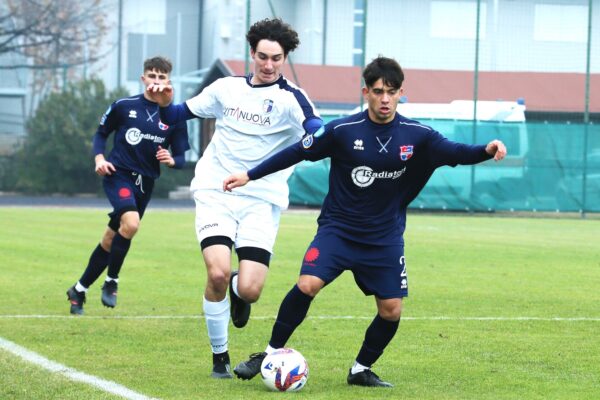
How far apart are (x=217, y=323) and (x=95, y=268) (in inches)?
140

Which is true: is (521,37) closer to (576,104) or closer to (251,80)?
(576,104)

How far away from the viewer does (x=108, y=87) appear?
41062mm

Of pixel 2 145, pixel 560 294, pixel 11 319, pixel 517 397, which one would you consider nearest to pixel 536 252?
pixel 560 294

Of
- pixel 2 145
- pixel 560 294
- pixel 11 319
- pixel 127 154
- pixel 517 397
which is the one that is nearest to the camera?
pixel 517 397

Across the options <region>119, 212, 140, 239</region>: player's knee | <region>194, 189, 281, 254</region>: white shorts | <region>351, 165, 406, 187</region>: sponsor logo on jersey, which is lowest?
<region>119, 212, 140, 239</region>: player's knee

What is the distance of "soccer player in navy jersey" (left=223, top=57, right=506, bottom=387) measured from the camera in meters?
7.25

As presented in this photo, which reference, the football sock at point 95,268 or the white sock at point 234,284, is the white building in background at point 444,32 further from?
the white sock at point 234,284

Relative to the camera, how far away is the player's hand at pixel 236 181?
738 cm

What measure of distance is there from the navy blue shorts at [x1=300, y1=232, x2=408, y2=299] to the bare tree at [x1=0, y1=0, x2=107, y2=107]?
109ft

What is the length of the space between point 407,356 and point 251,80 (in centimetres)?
206

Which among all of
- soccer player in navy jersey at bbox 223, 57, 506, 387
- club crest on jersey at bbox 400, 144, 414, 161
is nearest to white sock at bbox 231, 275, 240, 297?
soccer player in navy jersey at bbox 223, 57, 506, 387

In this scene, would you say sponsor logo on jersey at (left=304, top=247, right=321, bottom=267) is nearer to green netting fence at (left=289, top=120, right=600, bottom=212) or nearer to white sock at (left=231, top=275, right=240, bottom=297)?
white sock at (left=231, top=275, right=240, bottom=297)

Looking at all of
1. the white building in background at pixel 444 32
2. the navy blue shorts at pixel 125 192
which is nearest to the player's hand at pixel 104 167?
the navy blue shorts at pixel 125 192

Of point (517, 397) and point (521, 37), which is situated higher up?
point (521, 37)
